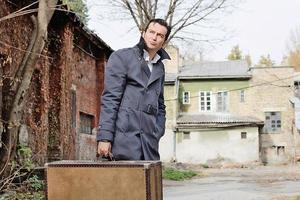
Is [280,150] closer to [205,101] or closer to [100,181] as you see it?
[205,101]

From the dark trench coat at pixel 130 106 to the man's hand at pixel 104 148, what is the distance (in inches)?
1.6

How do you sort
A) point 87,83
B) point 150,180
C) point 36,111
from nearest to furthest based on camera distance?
point 150,180 → point 36,111 → point 87,83

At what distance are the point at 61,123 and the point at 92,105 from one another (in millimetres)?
4596

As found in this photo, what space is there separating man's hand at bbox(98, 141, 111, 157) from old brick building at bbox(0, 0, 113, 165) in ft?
17.3

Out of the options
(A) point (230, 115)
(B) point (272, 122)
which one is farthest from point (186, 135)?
(B) point (272, 122)

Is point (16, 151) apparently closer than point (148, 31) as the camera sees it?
No

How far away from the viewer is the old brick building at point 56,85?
10.5m

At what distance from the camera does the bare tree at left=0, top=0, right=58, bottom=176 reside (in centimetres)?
887

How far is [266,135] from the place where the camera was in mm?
40094

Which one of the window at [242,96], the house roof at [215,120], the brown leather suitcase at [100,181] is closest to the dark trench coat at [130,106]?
the brown leather suitcase at [100,181]

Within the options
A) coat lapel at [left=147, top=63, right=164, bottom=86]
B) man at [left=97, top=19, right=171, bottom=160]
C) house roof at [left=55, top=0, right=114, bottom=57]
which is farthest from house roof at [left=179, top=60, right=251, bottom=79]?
man at [left=97, top=19, right=171, bottom=160]

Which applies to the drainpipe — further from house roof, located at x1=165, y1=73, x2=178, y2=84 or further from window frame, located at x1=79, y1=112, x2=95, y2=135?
window frame, located at x1=79, y1=112, x2=95, y2=135

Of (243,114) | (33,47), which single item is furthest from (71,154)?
(243,114)

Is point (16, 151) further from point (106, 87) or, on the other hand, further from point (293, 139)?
point (293, 139)
